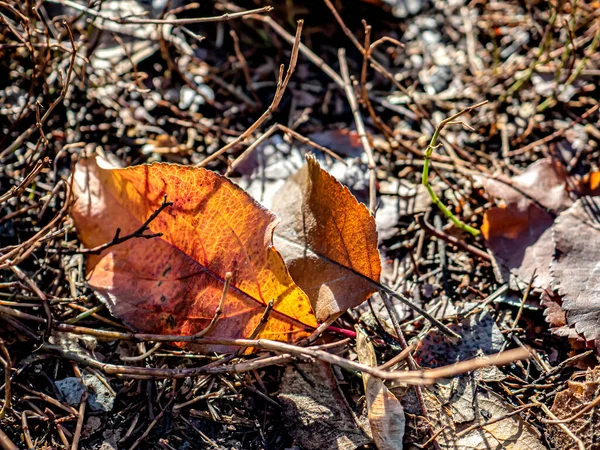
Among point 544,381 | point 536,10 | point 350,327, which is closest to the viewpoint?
point 544,381

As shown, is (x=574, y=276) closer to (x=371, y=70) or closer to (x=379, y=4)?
(x=371, y=70)

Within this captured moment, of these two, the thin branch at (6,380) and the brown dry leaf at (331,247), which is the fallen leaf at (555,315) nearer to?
the brown dry leaf at (331,247)

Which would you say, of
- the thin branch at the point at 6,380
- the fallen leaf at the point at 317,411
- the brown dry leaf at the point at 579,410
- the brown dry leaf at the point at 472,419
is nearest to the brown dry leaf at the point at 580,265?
the brown dry leaf at the point at 579,410

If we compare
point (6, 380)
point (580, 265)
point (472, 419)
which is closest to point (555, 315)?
point (580, 265)

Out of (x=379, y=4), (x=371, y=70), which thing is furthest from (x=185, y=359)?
(x=379, y=4)

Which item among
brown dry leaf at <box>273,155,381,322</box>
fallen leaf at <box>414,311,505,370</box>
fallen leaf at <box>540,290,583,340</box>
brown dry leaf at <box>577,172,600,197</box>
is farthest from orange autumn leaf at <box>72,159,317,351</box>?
brown dry leaf at <box>577,172,600,197</box>

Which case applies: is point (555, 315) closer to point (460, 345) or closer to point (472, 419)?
point (460, 345)
